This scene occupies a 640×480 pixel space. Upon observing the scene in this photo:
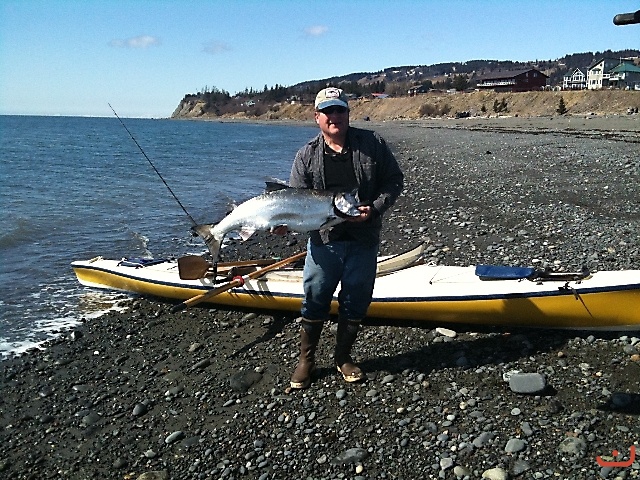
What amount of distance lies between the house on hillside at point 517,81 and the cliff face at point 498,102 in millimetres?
14566

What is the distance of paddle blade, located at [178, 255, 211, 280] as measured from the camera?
23.9ft

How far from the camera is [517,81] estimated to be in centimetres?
10881

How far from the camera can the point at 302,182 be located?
15.2 feet

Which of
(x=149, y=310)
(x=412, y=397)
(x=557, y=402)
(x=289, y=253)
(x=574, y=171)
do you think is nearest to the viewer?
(x=557, y=402)

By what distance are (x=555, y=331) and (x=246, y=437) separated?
11.6 feet

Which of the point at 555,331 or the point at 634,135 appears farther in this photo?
the point at 634,135

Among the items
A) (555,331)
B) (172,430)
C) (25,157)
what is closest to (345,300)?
(172,430)

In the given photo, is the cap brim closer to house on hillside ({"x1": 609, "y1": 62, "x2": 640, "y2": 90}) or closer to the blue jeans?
the blue jeans

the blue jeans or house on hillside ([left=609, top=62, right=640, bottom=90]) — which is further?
house on hillside ([left=609, top=62, right=640, bottom=90])

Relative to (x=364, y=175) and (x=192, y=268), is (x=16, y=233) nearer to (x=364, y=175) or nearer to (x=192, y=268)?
(x=192, y=268)

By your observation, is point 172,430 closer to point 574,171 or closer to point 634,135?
point 574,171

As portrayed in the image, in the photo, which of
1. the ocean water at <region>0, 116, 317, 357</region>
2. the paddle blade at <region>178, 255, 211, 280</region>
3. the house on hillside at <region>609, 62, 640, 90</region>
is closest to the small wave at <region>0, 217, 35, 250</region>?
the ocean water at <region>0, 116, 317, 357</region>

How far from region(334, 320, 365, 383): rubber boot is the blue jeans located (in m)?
0.18

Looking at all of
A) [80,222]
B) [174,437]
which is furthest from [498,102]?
[174,437]
